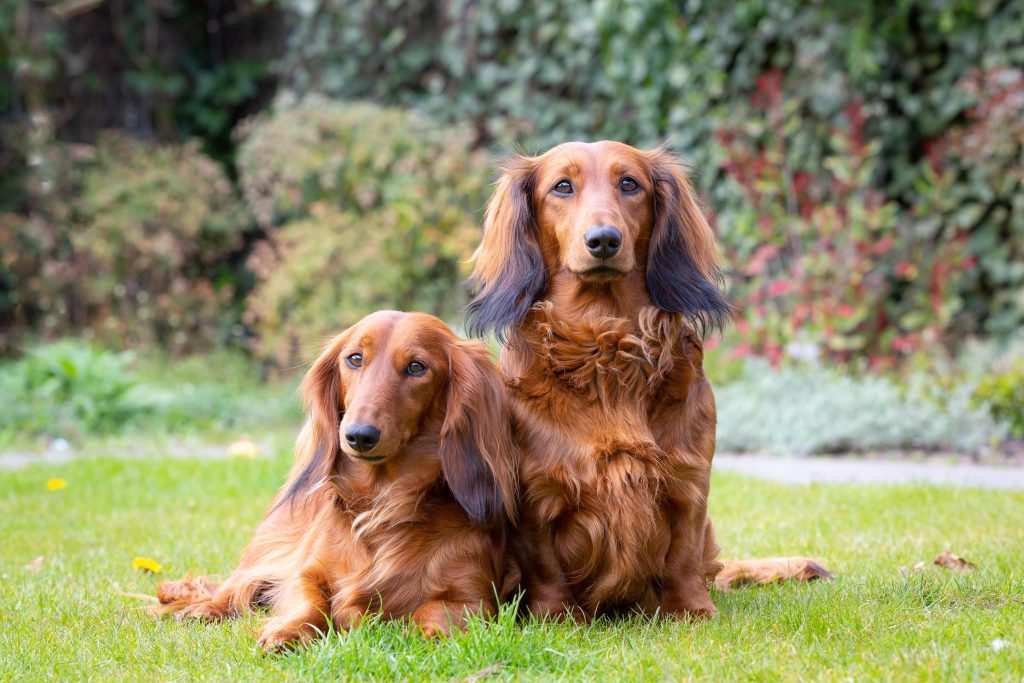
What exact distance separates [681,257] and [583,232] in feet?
1.18

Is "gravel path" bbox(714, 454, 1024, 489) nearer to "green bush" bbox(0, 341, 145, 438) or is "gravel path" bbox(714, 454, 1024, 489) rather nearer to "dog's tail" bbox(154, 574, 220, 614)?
"dog's tail" bbox(154, 574, 220, 614)

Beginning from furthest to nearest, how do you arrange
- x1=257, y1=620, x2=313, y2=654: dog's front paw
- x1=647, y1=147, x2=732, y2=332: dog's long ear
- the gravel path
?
the gravel path, x1=647, y1=147, x2=732, y2=332: dog's long ear, x1=257, y1=620, x2=313, y2=654: dog's front paw

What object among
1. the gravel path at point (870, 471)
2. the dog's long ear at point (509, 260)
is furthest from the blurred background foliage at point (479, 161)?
the dog's long ear at point (509, 260)

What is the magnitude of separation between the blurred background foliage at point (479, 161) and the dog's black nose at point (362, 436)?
3663 millimetres

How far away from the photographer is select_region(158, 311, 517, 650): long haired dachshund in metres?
2.90

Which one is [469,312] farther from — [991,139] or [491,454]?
[991,139]

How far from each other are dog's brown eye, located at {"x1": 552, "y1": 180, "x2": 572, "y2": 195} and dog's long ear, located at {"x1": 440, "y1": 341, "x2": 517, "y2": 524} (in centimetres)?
57

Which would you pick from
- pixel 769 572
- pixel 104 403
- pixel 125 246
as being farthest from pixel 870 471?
pixel 125 246

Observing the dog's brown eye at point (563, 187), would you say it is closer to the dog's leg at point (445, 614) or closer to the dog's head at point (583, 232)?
the dog's head at point (583, 232)

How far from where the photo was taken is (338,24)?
991 cm

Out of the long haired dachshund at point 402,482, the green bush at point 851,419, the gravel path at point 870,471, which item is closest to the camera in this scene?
the long haired dachshund at point 402,482

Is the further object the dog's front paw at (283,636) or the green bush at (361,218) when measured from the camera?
the green bush at (361,218)

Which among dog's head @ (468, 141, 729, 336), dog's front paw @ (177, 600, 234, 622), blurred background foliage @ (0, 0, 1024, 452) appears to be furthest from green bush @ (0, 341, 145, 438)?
dog's head @ (468, 141, 729, 336)

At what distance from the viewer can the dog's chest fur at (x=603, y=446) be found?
3.02 m
